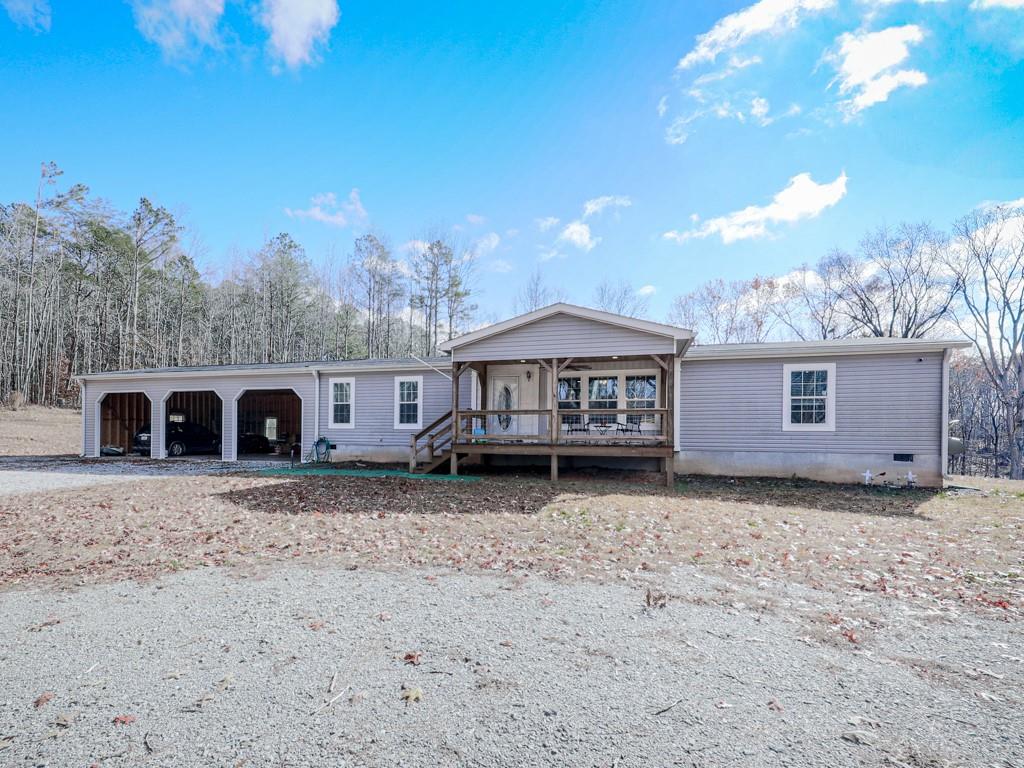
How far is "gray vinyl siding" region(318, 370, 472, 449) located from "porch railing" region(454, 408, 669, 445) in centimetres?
109

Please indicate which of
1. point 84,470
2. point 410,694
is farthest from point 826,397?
point 84,470

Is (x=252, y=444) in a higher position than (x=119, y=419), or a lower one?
lower

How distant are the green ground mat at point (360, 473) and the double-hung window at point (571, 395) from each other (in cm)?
353

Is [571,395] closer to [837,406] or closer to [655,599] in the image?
[837,406]

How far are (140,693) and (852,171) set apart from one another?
79.6 ft

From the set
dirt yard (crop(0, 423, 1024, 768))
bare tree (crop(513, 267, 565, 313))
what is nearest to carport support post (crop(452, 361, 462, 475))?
dirt yard (crop(0, 423, 1024, 768))

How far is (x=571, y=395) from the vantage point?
14406mm

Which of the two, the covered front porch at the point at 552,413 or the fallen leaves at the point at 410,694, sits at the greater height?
the covered front porch at the point at 552,413

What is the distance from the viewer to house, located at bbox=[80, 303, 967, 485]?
11.4 m

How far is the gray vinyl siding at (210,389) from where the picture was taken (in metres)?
15.8

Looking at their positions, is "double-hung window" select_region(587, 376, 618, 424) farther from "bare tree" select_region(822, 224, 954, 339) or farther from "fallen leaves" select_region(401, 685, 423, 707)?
"bare tree" select_region(822, 224, 954, 339)

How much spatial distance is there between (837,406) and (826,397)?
12.1 inches

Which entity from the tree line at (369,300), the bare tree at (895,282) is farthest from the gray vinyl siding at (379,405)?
the bare tree at (895,282)

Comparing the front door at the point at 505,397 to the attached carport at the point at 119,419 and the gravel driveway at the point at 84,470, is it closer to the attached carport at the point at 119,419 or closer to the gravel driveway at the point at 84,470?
the gravel driveway at the point at 84,470
